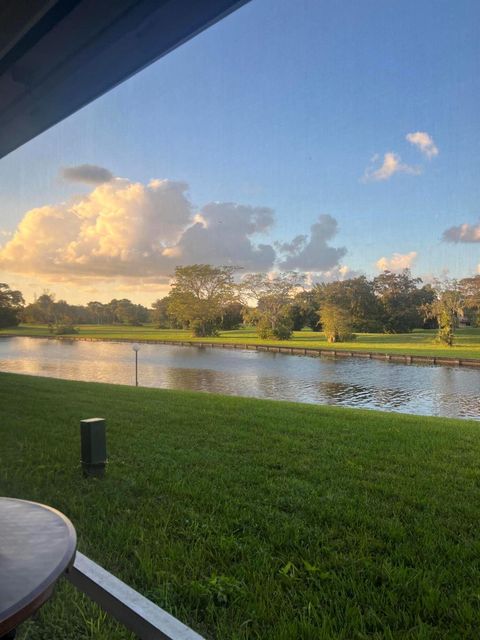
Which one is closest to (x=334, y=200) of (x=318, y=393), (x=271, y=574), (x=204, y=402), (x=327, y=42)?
(x=318, y=393)

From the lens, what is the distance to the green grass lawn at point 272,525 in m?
1.57

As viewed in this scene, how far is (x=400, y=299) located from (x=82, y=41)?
48147 millimetres

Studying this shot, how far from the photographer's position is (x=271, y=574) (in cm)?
182

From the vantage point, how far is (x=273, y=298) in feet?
139

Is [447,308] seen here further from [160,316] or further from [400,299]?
[160,316]

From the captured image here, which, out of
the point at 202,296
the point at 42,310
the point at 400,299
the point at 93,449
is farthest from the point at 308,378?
the point at 42,310

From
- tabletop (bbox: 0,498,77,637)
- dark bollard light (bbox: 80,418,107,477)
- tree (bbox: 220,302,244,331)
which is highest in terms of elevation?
tree (bbox: 220,302,244,331)

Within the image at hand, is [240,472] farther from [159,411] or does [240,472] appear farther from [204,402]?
[204,402]

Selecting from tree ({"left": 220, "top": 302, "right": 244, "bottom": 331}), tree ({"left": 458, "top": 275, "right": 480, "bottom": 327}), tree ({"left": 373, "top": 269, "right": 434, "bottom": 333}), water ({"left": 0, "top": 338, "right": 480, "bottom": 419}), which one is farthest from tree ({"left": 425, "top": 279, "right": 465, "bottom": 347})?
tree ({"left": 220, "top": 302, "right": 244, "bottom": 331})

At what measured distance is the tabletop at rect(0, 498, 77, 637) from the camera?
2.74 feet

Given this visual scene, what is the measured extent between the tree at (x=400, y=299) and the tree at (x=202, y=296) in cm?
1534

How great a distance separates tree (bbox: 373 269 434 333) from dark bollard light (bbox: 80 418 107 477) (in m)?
44.6

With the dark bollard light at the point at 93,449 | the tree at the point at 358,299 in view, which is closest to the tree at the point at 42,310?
the tree at the point at 358,299

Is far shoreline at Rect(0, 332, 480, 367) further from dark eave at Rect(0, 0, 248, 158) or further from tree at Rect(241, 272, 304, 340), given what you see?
dark eave at Rect(0, 0, 248, 158)
